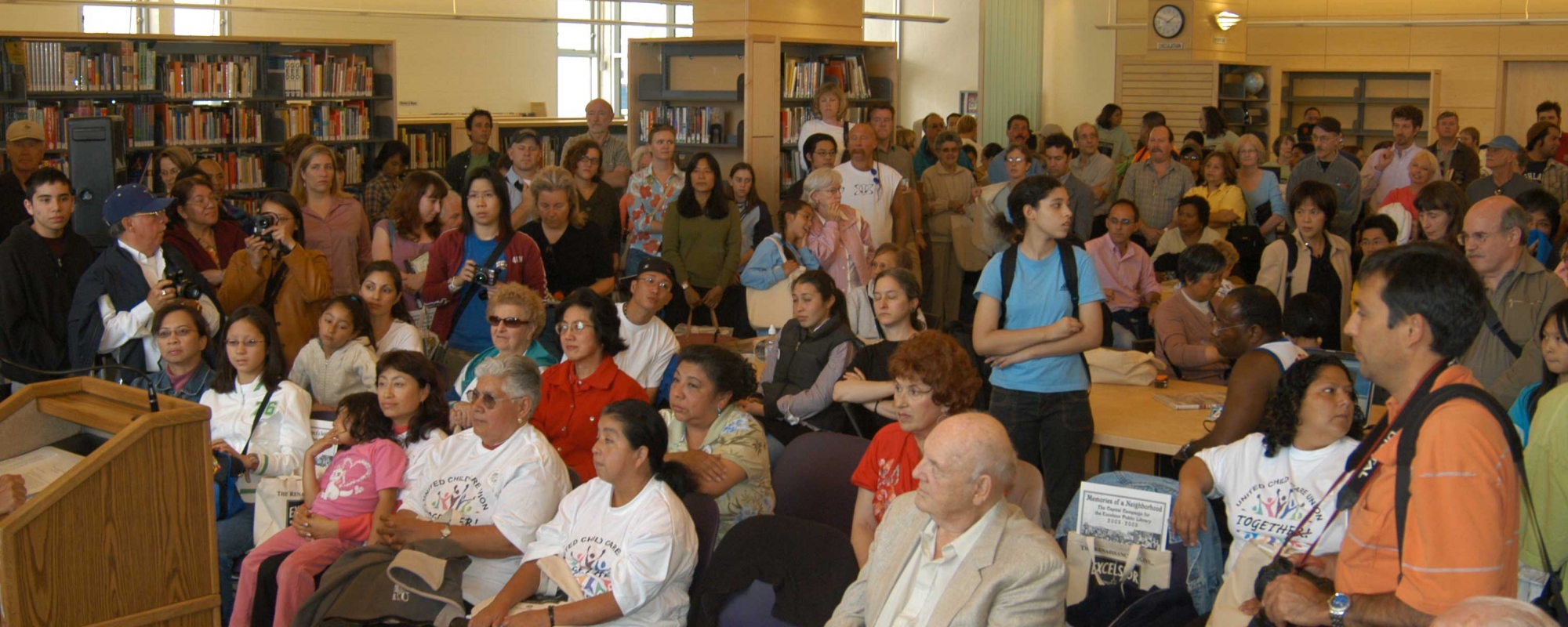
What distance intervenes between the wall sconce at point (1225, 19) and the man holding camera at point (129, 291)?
458 inches

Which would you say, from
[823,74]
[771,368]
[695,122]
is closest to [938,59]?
[823,74]

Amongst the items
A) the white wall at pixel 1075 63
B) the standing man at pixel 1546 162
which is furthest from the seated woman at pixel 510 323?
the white wall at pixel 1075 63

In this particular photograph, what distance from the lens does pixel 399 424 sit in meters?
4.11

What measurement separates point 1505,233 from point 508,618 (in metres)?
3.28

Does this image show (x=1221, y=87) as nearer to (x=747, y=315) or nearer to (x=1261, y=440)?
(x=747, y=315)

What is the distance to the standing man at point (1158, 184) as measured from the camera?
26.9 feet

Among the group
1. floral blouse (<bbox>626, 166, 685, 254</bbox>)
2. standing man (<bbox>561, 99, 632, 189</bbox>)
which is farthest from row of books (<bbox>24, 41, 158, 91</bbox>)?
floral blouse (<bbox>626, 166, 685, 254</bbox>)

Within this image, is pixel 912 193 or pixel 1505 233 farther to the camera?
pixel 912 193

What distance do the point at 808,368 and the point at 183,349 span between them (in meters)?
2.18

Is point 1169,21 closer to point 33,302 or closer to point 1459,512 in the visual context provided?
point 33,302

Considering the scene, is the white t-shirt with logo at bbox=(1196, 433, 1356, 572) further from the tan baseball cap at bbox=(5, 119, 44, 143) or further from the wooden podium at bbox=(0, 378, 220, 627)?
the tan baseball cap at bbox=(5, 119, 44, 143)

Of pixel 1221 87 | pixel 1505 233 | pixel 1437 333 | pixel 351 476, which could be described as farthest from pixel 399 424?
pixel 1221 87

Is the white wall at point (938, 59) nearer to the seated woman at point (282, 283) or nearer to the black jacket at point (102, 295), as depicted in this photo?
the seated woman at point (282, 283)

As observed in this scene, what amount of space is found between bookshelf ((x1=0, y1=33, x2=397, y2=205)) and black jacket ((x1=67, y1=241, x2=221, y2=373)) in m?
4.03
